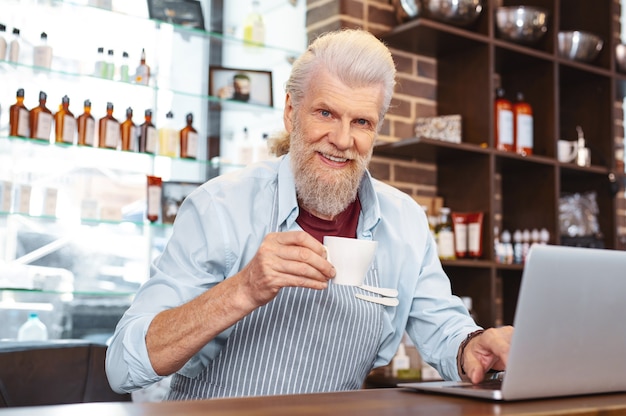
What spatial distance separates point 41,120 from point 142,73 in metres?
0.45

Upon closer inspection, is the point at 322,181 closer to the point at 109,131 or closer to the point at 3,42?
the point at 109,131

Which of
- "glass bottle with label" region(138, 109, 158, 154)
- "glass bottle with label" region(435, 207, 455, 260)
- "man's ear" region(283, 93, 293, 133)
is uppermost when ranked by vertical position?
"glass bottle with label" region(138, 109, 158, 154)

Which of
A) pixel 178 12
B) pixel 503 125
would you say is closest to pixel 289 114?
pixel 178 12

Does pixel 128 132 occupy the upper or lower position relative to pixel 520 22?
lower

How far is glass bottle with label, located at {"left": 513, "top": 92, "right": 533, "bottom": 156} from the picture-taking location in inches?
127

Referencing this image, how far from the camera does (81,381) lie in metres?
1.82

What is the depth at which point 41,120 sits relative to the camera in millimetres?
2629

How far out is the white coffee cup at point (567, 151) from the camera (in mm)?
3418

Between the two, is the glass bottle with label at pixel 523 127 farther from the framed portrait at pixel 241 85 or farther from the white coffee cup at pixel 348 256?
the white coffee cup at pixel 348 256

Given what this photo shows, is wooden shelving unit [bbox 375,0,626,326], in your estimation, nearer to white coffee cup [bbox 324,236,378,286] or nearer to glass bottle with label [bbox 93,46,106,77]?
glass bottle with label [bbox 93,46,106,77]

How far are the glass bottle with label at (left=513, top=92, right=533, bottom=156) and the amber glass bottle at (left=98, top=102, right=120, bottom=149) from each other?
167cm

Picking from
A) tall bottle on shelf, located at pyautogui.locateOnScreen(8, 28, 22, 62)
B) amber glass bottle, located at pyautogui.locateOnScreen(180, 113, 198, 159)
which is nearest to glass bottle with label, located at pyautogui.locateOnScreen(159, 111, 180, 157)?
amber glass bottle, located at pyautogui.locateOnScreen(180, 113, 198, 159)

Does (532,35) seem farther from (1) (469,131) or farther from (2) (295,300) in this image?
(2) (295,300)

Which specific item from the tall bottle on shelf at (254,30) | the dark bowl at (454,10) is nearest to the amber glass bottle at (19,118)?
Answer: the tall bottle on shelf at (254,30)
